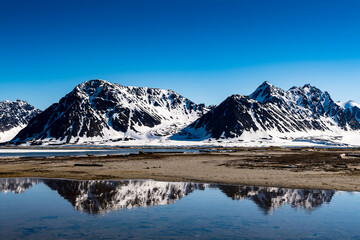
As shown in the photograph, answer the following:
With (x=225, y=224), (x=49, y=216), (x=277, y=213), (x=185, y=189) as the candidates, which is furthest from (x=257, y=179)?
(x=49, y=216)

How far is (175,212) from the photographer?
25.3m

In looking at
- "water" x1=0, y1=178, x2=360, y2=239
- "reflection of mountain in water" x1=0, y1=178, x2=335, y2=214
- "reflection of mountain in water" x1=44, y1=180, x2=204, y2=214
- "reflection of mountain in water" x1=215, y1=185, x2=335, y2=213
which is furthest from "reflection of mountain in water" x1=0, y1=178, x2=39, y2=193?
"reflection of mountain in water" x1=215, y1=185, x2=335, y2=213

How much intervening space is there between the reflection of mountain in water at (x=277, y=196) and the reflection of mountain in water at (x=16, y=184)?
2206cm

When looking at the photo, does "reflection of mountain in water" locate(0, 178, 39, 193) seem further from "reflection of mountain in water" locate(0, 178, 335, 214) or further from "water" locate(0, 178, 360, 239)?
"water" locate(0, 178, 360, 239)

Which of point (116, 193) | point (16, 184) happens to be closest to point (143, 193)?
point (116, 193)

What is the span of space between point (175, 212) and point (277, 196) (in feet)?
36.9

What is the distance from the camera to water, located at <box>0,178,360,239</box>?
64.4ft

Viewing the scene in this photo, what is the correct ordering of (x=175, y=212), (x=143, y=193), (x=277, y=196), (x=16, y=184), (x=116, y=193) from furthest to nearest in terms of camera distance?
(x=16, y=184) → (x=143, y=193) → (x=116, y=193) → (x=277, y=196) → (x=175, y=212)

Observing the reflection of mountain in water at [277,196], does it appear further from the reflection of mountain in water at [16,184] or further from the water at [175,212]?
the reflection of mountain in water at [16,184]

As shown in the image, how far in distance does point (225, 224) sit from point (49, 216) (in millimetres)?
12415

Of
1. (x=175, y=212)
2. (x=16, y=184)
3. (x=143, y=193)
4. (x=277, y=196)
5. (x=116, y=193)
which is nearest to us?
(x=175, y=212)

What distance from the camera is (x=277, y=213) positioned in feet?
81.3

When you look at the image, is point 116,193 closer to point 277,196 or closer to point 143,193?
point 143,193

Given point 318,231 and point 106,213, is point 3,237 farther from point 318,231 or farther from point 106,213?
point 318,231
